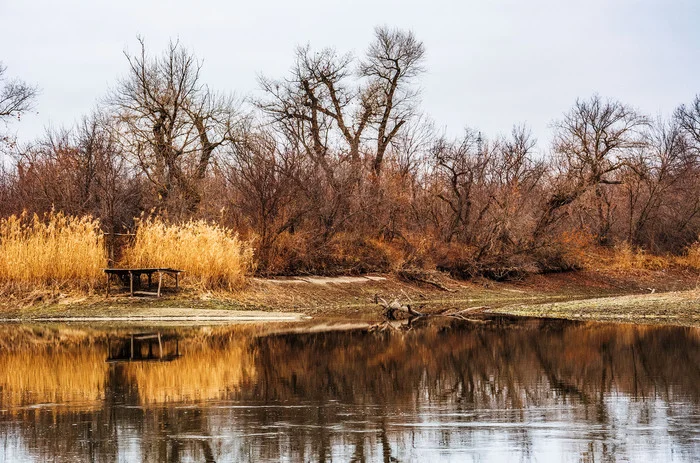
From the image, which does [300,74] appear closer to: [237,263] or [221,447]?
[237,263]

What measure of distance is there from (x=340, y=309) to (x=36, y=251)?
10.5 meters

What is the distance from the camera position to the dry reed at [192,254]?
31.7 m

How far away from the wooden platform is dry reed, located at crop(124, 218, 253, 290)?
478 millimetres

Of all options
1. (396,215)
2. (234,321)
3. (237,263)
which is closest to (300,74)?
(396,215)

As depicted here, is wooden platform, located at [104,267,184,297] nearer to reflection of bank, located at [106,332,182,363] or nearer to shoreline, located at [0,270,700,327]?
shoreline, located at [0,270,700,327]

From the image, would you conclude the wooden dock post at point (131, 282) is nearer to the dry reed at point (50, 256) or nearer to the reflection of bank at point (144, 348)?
the dry reed at point (50, 256)

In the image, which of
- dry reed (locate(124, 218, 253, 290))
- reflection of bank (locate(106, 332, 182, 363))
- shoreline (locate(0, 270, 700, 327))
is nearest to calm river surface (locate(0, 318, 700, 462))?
reflection of bank (locate(106, 332, 182, 363))

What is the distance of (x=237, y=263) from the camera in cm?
3247

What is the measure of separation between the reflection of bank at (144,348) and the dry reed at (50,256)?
7849mm

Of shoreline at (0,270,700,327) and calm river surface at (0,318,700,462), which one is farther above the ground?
shoreline at (0,270,700,327)

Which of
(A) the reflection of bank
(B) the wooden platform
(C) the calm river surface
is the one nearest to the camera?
(C) the calm river surface

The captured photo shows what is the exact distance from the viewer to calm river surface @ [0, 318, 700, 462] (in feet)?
31.7

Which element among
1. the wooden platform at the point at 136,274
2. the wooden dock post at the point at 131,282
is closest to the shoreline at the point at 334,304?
the wooden dock post at the point at 131,282

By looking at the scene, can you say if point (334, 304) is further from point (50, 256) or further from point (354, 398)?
point (354, 398)
